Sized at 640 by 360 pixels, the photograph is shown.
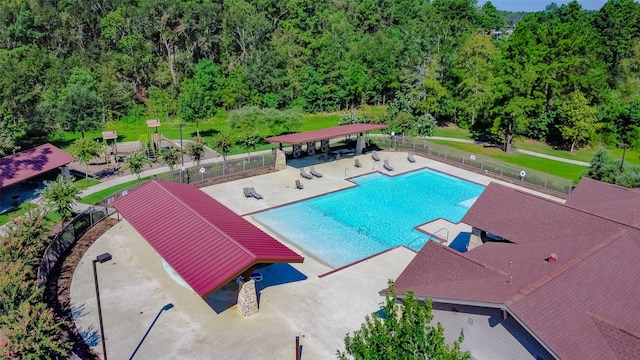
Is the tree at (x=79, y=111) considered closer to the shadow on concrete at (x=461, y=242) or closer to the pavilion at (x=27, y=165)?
the pavilion at (x=27, y=165)

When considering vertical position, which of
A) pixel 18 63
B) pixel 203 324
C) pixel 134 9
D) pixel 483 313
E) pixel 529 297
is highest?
pixel 134 9

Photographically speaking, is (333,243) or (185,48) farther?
(185,48)

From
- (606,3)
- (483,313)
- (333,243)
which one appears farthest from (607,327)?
(606,3)

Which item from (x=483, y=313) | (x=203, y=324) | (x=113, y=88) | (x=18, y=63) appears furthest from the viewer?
(x=113, y=88)

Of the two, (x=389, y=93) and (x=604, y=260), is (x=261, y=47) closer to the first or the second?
(x=389, y=93)

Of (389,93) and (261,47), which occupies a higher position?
(261,47)

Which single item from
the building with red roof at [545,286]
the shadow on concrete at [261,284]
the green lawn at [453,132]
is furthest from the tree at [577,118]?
the shadow on concrete at [261,284]

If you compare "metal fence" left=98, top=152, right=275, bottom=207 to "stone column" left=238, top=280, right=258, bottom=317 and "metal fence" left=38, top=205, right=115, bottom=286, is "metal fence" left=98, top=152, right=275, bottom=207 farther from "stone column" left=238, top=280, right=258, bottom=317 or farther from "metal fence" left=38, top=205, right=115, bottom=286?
"stone column" left=238, top=280, right=258, bottom=317
